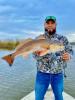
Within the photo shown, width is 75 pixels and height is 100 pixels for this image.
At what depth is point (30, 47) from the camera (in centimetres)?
521

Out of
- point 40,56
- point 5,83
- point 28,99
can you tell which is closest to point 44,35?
point 40,56

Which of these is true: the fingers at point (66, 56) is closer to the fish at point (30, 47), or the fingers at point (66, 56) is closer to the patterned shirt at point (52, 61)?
the patterned shirt at point (52, 61)

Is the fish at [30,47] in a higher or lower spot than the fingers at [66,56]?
higher

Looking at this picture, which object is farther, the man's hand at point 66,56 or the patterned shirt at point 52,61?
the patterned shirt at point 52,61

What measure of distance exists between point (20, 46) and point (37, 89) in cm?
Answer: 90

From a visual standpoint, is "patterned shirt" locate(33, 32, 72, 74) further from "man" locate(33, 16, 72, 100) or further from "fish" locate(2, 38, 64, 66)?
"fish" locate(2, 38, 64, 66)

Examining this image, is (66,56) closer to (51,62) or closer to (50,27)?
(51,62)

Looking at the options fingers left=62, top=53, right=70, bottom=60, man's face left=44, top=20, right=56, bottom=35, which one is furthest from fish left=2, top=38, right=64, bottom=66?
man's face left=44, top=20, right=56, bottom=35

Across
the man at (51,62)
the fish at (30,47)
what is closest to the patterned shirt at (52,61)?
the man at (51,62)

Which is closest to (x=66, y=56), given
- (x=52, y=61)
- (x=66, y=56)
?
(x=66, y=56)

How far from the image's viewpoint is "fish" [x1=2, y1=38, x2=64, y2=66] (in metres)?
5.20

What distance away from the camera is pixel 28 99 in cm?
824

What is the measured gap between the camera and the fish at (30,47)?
520 cm

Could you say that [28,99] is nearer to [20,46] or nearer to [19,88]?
[20,46]
